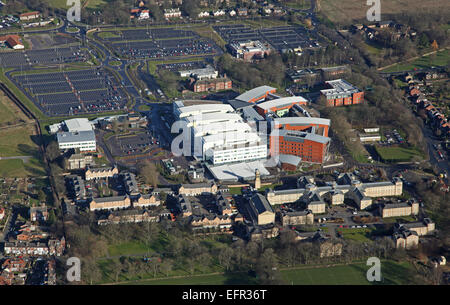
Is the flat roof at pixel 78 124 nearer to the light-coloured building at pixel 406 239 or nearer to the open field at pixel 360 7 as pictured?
the light-coloured building at pixel 406 239

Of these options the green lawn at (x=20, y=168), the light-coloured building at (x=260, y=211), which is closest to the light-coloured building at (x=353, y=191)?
the light-coloured building at (x=260, y=211)

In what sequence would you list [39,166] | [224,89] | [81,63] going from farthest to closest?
[81,63] < [224,89] < [39,166]

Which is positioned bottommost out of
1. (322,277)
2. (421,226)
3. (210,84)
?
(322,277)

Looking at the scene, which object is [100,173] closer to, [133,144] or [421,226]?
[133,144]

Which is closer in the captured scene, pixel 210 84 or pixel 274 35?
pixel 210 84

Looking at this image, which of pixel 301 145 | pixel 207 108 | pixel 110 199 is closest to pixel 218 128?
pixel 207 108

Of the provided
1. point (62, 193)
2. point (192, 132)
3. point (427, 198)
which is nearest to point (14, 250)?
point (62, 193)

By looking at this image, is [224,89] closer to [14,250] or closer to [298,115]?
[298,115]

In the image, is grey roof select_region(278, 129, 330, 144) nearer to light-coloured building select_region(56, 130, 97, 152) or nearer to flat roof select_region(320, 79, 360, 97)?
flat roof select_region(320, 79, 360, 97)
